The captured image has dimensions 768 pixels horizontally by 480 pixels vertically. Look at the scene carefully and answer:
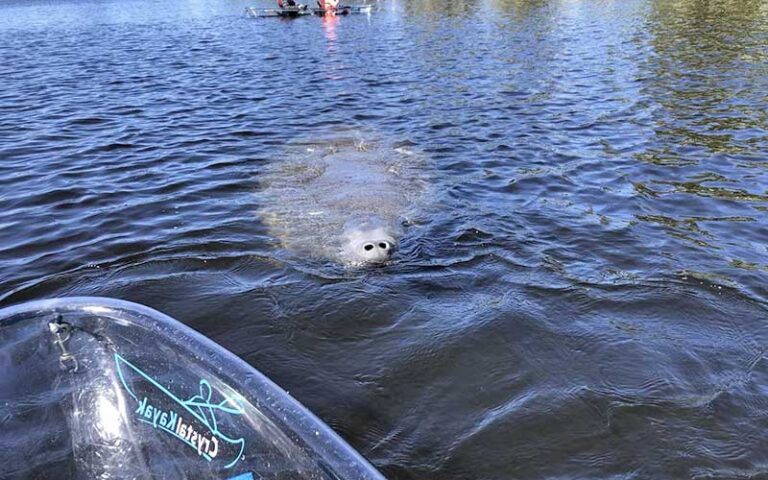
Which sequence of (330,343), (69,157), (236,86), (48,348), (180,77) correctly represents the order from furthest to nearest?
(180,77) < (236,86) < (69,157) < (330,343) < (48,348)

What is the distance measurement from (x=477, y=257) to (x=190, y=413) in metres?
3.71

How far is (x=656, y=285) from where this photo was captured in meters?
5.14

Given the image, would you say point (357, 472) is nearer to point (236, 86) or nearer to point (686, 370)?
point (686, 370)

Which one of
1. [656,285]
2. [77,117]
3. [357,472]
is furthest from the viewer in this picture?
[77,117]

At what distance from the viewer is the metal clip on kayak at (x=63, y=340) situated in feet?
9.07

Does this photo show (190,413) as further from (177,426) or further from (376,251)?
(376,251)

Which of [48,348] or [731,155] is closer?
→ [48,348]

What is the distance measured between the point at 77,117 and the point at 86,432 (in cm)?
1073

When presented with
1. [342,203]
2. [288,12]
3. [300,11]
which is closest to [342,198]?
[342,203]

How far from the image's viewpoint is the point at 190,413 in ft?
8.65

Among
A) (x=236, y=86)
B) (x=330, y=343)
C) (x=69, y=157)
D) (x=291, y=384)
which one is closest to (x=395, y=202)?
(x=330, y=343)

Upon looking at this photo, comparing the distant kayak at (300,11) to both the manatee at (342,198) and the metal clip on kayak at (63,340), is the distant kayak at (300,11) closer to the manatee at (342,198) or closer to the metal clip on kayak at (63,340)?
the manatee at (342,198)

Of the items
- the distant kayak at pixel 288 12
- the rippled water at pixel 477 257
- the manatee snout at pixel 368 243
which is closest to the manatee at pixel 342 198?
the manatee snout at pixel 368 243

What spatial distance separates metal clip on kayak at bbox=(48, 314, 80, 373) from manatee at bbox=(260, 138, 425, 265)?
292 centimetres
